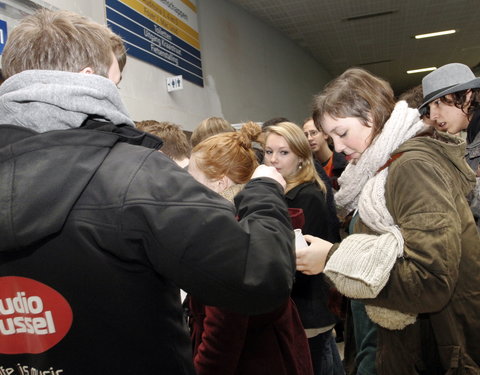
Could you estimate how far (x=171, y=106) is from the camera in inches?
152

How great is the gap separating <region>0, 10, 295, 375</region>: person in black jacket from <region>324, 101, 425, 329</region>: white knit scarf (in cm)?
39

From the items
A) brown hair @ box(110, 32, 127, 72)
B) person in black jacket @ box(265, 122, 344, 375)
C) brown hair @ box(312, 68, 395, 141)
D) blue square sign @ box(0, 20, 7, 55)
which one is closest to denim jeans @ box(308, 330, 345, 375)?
person in black jacket @ box(265, 122, 344, 375)

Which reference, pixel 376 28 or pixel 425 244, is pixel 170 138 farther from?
pixel 376 28

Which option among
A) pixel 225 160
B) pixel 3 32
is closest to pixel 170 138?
pixel 225 160

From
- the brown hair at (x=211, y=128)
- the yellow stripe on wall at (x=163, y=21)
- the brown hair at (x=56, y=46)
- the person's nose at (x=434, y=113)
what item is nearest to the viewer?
the brown hair at (x=56, y=46)

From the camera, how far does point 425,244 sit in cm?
106

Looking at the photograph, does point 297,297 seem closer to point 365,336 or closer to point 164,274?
point 365,336

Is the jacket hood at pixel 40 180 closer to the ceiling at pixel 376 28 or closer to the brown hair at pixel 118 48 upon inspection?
the brown hair at pixel 118 48

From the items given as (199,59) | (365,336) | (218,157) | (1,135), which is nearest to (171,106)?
(199,59)

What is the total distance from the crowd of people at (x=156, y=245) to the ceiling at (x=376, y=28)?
16.6 ft

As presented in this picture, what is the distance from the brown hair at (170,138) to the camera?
2590 millimetres

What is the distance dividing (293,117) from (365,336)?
21.0 ft

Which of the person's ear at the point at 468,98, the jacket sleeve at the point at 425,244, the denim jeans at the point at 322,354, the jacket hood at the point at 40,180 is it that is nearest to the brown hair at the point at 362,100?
the jacket sleeve at the point at 425,244

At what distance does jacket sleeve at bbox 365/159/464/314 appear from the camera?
106cm
